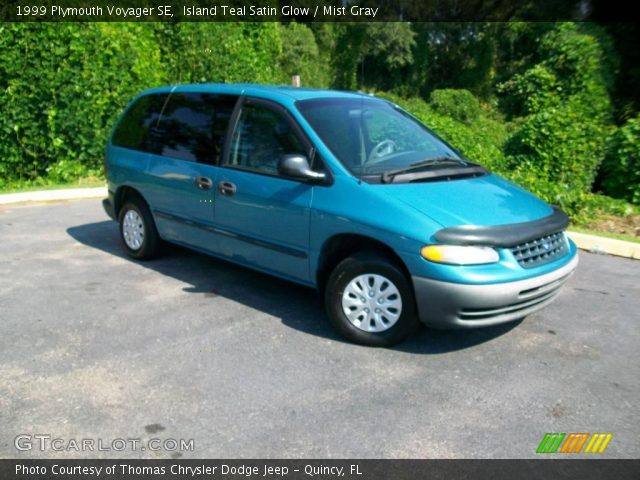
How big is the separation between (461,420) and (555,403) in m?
0.65

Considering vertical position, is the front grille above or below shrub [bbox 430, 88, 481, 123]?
below

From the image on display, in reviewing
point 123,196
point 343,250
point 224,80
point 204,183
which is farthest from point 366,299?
point 224,80

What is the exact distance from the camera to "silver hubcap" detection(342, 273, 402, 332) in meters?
4.12

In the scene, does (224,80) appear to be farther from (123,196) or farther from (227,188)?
(227,188)

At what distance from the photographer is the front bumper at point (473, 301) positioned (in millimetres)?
3795

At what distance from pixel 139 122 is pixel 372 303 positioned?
3.43 m

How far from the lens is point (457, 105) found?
30.1 metres

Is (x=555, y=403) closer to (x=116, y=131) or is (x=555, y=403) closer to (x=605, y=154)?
(x=116, y=131)

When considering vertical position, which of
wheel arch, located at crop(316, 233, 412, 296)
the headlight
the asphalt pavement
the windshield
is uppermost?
the windshield

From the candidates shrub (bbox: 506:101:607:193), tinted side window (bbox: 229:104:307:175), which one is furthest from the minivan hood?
shrub (bbox: 506:101:607:193)

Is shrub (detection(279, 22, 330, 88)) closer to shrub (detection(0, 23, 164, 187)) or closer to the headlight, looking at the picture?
shrub (detection(0, 23, 164, 187))

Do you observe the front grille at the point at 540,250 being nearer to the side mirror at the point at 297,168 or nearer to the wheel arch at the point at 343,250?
the wheel arch at the point at 343,250

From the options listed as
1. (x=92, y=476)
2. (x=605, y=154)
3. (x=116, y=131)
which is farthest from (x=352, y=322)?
(x=605, y=154)

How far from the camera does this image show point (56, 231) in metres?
7.56
